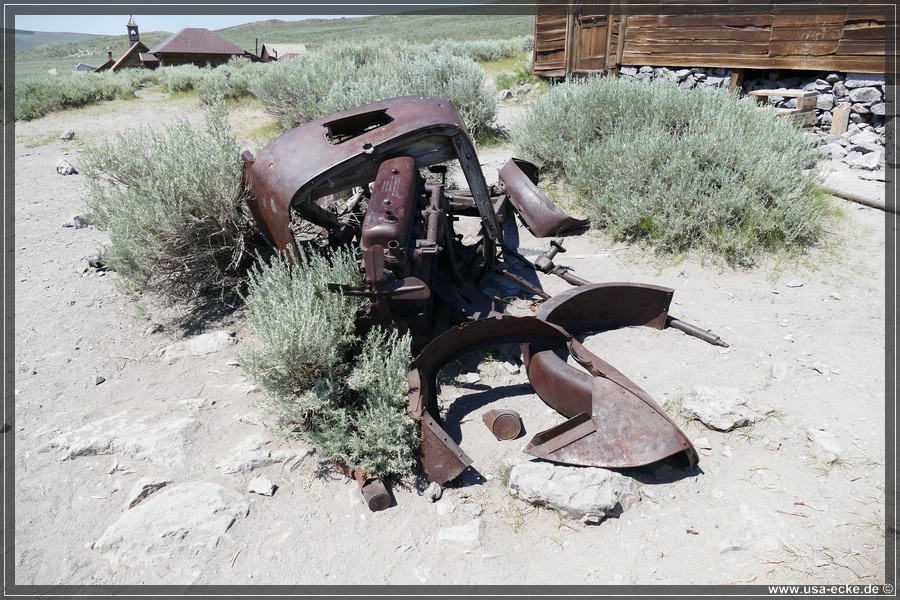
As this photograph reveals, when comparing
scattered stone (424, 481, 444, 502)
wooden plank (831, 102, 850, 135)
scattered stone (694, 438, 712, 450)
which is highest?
wooden plank (831, 102, 850, 135)

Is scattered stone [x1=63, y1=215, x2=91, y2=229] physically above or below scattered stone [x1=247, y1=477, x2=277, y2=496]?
above

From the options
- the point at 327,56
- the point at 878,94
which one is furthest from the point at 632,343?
the point at 327,56

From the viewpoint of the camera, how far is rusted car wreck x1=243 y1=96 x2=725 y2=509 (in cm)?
294

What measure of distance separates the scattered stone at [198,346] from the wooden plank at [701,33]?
10.4m

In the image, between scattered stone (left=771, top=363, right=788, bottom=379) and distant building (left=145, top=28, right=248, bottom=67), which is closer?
scattered stone (left=771, top=363, right=788, bottom=379)

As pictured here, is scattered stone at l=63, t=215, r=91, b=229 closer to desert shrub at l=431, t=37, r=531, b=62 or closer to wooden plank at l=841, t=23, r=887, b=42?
wooden plank at l=841, t=23, r=887, b=42

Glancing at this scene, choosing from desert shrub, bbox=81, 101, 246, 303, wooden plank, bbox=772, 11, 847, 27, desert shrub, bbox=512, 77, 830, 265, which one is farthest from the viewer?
wooden plank, bbox=772, 11, 847, 27

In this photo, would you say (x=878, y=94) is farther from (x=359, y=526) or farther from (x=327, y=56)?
(x=327, y=56)

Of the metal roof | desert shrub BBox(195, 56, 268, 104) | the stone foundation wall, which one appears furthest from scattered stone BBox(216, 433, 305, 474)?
the metal roof

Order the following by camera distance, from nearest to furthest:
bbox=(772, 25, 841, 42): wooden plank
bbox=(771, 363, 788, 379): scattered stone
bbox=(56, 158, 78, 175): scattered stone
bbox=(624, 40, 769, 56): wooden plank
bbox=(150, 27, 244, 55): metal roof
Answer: bbox=(771, 363, 788, 379): scattered stone
bbox=(772, 25, 841, 42): wooden plank
bbox=(56, 158, 78, 175): scattered stone
bbox=(624, 40, 769, 56): wooden plank
bbox=(150, 27, 244, 55): metal roof

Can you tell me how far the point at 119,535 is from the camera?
2.62 metres

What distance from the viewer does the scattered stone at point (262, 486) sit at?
2.92 meters

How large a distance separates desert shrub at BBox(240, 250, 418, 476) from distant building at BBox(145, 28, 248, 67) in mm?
26785

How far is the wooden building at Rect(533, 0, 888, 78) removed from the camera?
8.39 meters
